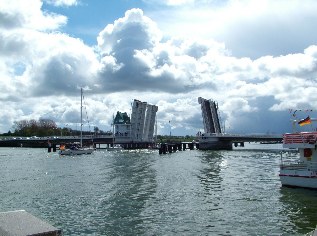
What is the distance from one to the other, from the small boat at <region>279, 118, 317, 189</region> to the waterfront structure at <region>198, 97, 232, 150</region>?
104 meters

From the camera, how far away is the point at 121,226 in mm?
20516

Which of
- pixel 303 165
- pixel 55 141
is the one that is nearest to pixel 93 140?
pixel 55 141

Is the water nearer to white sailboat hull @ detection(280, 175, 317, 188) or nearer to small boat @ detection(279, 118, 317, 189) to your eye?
white sailboat hull @ detection(280, 175, 317, 188)

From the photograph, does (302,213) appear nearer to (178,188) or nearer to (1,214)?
(178,188)

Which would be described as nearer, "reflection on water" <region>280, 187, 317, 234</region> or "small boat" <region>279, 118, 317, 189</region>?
"reflection on water" <region>280, 187, 317, 234</region>

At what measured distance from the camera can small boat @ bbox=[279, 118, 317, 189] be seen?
109 ft

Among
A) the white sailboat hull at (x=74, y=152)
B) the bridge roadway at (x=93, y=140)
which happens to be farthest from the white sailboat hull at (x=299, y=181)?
the bridge roadway at (x=93, y=140)

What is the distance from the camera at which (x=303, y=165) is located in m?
35.1

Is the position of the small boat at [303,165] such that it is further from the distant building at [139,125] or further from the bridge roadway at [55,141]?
the distant building at [139,125]

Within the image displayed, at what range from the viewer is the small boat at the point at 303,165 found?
109ft

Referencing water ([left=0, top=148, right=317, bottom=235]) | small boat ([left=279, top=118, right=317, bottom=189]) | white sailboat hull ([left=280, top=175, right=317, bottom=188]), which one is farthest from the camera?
small boat ([left=279, top=118, right=317, bottom=189])

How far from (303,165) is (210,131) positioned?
11425cm

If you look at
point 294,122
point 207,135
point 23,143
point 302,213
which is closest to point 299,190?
point 294,122

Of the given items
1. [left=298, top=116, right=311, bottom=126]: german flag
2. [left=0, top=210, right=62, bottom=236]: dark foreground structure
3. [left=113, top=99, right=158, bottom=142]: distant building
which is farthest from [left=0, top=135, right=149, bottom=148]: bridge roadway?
Result: [left=0, top=210, right=62, bottom=236]: dark foreground structure
